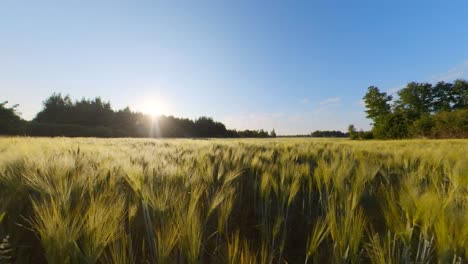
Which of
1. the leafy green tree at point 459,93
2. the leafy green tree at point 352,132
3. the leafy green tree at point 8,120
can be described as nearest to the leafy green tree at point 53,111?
the leafy green tree at point 8,120

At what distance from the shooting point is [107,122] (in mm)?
50281

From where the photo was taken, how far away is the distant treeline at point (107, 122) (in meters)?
37.6

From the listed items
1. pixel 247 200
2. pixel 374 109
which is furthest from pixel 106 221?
pixel 374 109

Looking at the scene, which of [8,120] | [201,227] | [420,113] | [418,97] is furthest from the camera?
[418,97]

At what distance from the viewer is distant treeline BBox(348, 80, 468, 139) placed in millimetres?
26594

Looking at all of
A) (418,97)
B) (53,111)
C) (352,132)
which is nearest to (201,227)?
(352,132)

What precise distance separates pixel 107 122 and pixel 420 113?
5573 cm

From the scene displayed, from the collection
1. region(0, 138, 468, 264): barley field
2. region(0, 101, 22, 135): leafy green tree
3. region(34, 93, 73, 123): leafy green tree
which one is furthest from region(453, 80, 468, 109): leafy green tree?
region(34, 93, 73, 123): leafy green tree

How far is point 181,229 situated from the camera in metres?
1.11

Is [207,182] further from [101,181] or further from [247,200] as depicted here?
[101,181]

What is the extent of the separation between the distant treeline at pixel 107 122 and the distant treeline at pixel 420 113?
34799 mm

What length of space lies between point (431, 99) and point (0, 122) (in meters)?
59.6

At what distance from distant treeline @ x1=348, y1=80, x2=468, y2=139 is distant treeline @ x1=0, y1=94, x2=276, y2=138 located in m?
34.8

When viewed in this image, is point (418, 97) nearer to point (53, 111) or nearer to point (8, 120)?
point (8, 120)
